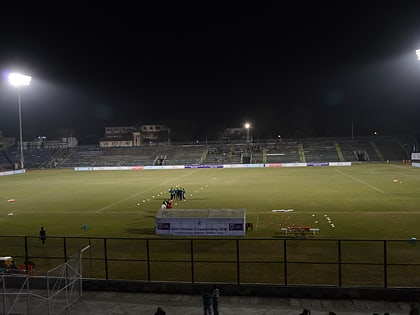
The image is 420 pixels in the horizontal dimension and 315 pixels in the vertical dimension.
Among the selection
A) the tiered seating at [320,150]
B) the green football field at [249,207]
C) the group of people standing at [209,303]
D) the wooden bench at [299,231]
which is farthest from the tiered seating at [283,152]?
the group of people standing at [209,303]

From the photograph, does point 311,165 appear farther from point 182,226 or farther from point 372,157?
point 182,226

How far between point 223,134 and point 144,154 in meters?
50.8

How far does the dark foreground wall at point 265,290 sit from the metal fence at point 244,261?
0.35 m

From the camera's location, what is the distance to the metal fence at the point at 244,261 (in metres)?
15.1

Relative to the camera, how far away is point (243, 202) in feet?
116

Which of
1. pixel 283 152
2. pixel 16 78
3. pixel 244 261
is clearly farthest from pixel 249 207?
pixel 283 152

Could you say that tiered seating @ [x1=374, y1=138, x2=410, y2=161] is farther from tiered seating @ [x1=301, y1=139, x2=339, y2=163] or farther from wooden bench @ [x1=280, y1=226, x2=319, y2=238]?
wooden bench @ [x1=280, y1=226, x2=319, y2=238]

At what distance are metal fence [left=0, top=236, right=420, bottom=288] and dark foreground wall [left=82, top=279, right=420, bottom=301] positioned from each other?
0.35 metres

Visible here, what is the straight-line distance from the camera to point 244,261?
18.0 metres

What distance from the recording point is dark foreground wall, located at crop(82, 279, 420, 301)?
13.1 m

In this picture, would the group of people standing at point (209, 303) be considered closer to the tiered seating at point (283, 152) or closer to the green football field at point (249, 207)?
the green football field at point (249, 207)

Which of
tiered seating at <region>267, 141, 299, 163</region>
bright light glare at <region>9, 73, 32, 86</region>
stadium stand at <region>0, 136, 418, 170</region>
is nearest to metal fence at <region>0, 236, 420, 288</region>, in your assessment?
bright light glare at <region>9, 73, 32, 86</region>

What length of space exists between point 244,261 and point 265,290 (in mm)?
4150

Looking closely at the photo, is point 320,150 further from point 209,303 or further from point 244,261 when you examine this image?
point 209,303
